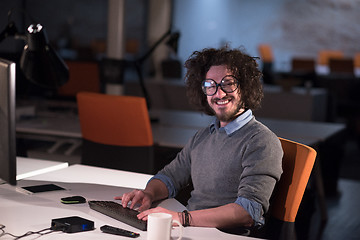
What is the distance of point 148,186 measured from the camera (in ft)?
7.19

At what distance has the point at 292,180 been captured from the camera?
2.11 metres

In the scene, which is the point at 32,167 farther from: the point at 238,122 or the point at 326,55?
the point at 326,55

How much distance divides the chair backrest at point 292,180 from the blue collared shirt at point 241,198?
0.20 metres

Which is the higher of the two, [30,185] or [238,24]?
[238,24]

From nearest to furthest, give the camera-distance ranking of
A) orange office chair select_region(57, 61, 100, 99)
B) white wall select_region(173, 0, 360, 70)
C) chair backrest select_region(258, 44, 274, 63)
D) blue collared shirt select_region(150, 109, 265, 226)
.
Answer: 1. blue collared shirt select_region(150, 109, 265, 226)
2. orange office chair select_region(57, 61, 100, 99)
3. chair backrest select_region(258, 44, 274, 63)
4. white wall select_region(173, 0, 360, 70)

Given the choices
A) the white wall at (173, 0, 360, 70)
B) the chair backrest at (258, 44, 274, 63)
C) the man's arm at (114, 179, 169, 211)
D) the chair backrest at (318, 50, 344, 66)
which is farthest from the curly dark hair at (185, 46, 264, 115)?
the chair backrest at (318, 50, 344, 66)

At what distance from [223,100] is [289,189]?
436mm

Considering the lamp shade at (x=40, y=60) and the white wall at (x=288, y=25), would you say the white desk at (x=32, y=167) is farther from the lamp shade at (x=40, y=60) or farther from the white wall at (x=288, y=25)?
the white wall at (x=288, y=25)

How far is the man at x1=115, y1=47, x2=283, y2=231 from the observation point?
1896mm

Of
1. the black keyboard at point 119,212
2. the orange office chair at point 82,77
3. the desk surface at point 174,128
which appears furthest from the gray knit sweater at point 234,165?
the orange office chair at point 82,77

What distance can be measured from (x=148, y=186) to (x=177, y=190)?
0.18 meters

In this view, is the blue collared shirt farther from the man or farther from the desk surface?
the desk surface

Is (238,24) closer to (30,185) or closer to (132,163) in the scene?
(132,163)

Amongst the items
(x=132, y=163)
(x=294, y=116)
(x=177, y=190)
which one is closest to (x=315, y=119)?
(x=294, y=116)
